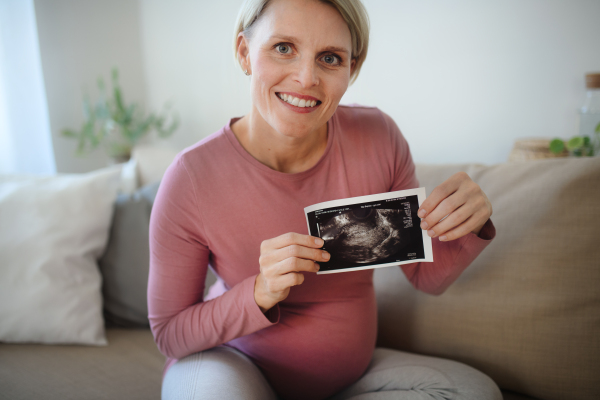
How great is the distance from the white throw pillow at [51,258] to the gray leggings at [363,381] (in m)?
0.58

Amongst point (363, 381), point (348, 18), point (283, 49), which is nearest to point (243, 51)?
point (283, 49)

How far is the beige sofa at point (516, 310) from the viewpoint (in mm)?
1077

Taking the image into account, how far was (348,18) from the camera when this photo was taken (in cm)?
92

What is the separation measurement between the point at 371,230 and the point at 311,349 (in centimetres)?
36

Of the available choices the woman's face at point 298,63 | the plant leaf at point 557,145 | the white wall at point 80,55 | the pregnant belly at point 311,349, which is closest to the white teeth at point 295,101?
the woman's face at point 298,63

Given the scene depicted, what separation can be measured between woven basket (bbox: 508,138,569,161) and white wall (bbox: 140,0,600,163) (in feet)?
0.64

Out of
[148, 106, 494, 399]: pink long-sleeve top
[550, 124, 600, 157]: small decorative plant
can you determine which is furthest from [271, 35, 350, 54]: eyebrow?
A: [550, 124, 600, 157]: small decorative plant

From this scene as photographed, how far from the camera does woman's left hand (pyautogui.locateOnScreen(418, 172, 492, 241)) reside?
0.87m

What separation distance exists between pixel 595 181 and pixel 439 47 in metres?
0.86

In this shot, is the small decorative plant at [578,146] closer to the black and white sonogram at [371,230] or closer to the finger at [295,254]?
the black and white sonogram at [371,230]

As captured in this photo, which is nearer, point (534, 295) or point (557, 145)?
point (534, 295)

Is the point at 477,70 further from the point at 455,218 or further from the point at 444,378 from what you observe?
the point at 444,378

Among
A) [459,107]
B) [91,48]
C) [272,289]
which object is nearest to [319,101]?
[272,289]

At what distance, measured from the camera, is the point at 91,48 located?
9.05ft
